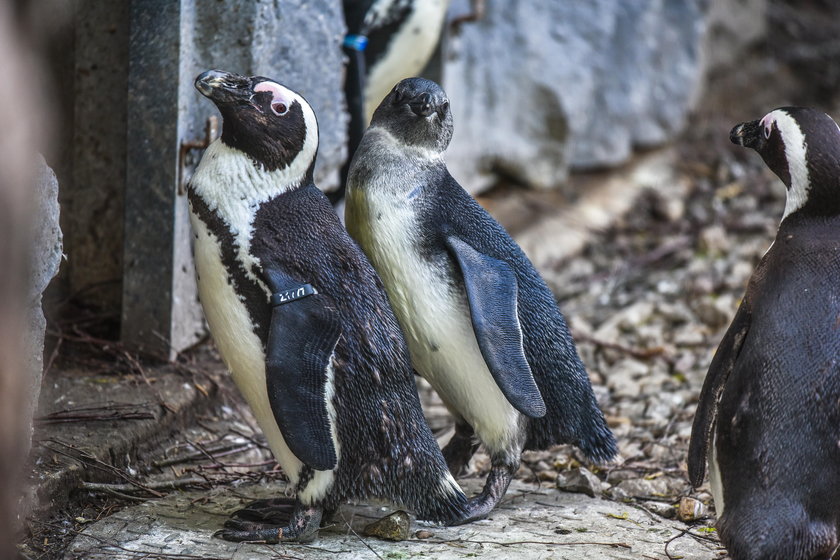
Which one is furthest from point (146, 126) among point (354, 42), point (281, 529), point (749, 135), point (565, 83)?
point (565, 83)

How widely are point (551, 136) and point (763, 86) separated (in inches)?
83.2

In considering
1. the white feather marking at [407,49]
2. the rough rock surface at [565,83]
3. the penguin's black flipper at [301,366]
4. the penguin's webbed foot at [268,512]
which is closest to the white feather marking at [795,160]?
the penguin's black flipper at [301,366]

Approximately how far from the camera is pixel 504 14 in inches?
236

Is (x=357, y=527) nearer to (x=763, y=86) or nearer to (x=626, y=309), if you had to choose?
(x=626, y=309)

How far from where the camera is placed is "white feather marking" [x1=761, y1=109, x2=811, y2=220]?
2.40m

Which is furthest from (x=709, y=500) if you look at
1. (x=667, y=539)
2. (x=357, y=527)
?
(x=357, y=527)

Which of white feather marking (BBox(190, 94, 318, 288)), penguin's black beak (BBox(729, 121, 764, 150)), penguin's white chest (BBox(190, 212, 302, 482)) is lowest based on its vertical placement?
penguin's white chest (BBox(190, 212, 302, 482))

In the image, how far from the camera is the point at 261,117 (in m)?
2.46

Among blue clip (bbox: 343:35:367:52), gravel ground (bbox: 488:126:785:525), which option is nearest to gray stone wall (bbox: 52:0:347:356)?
blue clip (bbox: 343:35:367:52)

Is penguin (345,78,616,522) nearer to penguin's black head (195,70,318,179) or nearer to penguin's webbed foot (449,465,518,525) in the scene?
penguin's webbed foot (449,465,518,525)

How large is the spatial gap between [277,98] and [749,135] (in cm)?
113

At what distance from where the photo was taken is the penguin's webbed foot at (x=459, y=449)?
2973 mm

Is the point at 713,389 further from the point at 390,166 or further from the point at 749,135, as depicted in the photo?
the point at 390,166

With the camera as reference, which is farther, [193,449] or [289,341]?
[193,449]
